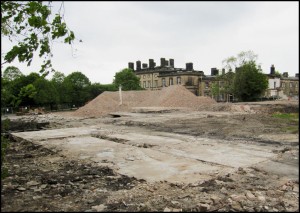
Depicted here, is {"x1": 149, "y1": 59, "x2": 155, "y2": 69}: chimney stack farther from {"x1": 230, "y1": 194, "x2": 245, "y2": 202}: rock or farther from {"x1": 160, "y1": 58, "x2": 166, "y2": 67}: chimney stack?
{"x1": 230, "y1": 194, "x2": 245, "y2": 202}: rock

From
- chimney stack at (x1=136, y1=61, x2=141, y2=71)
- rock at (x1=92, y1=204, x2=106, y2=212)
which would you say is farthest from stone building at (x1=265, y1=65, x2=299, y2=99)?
rock at (x1=92, y1=204, x2=106, y2=212)

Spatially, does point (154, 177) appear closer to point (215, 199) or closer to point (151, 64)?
point (215, 199)

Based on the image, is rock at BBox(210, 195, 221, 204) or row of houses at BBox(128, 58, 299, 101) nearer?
rock at BBox(210, 195, 221, 204)

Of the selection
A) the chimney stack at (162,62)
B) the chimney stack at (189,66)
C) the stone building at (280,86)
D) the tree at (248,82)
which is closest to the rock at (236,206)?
the tree at (248,82)

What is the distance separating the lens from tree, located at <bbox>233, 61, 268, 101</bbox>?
47.8 meters

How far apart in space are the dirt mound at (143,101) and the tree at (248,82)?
7.88 metres

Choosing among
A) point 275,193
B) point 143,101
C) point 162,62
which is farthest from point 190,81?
point 275,193

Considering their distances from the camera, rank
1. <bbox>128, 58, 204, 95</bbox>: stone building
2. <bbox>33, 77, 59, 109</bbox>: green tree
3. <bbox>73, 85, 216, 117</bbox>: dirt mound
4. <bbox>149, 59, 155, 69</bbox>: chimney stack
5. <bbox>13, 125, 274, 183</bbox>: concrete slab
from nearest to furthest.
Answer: <bbox>13, 125, 274, 183</bbox>: concrete slab, <bbox>73, 85, 216, 117</bbox>: dirt mound, <bbox>33, 77, 59, 109</bbox>: green tree, <bbox>128, 58, 204, 95</bbox>: stone building, <bbox>149, 59, 155, 69</bbox>: chimney stack

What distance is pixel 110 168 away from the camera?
753 centimetres

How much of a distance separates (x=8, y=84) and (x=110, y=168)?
3.85 metres

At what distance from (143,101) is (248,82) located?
17.5 metres

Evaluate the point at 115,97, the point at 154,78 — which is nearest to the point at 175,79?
the point at 154,78

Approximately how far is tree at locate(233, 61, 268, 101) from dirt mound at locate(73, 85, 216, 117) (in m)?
7.88

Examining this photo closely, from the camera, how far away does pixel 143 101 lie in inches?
1858
